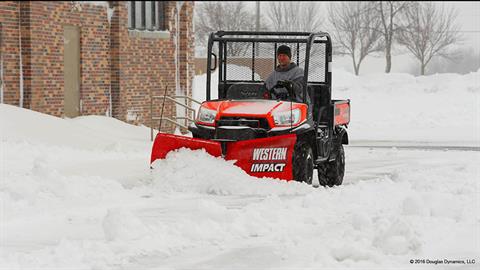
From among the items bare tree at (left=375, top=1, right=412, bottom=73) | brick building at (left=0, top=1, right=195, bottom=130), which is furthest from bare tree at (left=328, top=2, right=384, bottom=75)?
brick building at (left=0, top=1, right=195, bottom=130)

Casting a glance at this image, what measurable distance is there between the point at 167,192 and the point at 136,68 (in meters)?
12.8

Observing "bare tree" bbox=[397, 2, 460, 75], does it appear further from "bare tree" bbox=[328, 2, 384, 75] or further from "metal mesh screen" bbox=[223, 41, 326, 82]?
"metal mesh screen" bbox=[223, 41, 326, 82]

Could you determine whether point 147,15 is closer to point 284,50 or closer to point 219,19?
point 284,50

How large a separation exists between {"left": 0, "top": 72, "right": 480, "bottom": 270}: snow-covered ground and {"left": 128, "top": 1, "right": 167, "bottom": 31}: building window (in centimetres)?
616

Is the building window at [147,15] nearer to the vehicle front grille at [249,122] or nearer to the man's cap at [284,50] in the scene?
the man's cap at [284,50]

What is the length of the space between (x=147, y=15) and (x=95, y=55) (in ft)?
8.37

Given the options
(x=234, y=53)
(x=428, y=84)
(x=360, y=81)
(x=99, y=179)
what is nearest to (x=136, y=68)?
(x=234, y=53)

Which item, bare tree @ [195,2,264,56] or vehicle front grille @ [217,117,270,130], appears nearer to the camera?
vehicle front grille @ [217,117,270,130]

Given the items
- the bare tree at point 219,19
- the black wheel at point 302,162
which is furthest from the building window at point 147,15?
the bare tree at point 219,19

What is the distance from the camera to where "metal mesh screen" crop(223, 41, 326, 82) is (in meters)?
14.3

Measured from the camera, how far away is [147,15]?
25875 millimetres

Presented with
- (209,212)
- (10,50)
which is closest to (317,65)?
(209,212)

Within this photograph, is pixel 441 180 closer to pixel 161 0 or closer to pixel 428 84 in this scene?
pixel 161 0

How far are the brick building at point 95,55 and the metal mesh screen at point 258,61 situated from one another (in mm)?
8229
